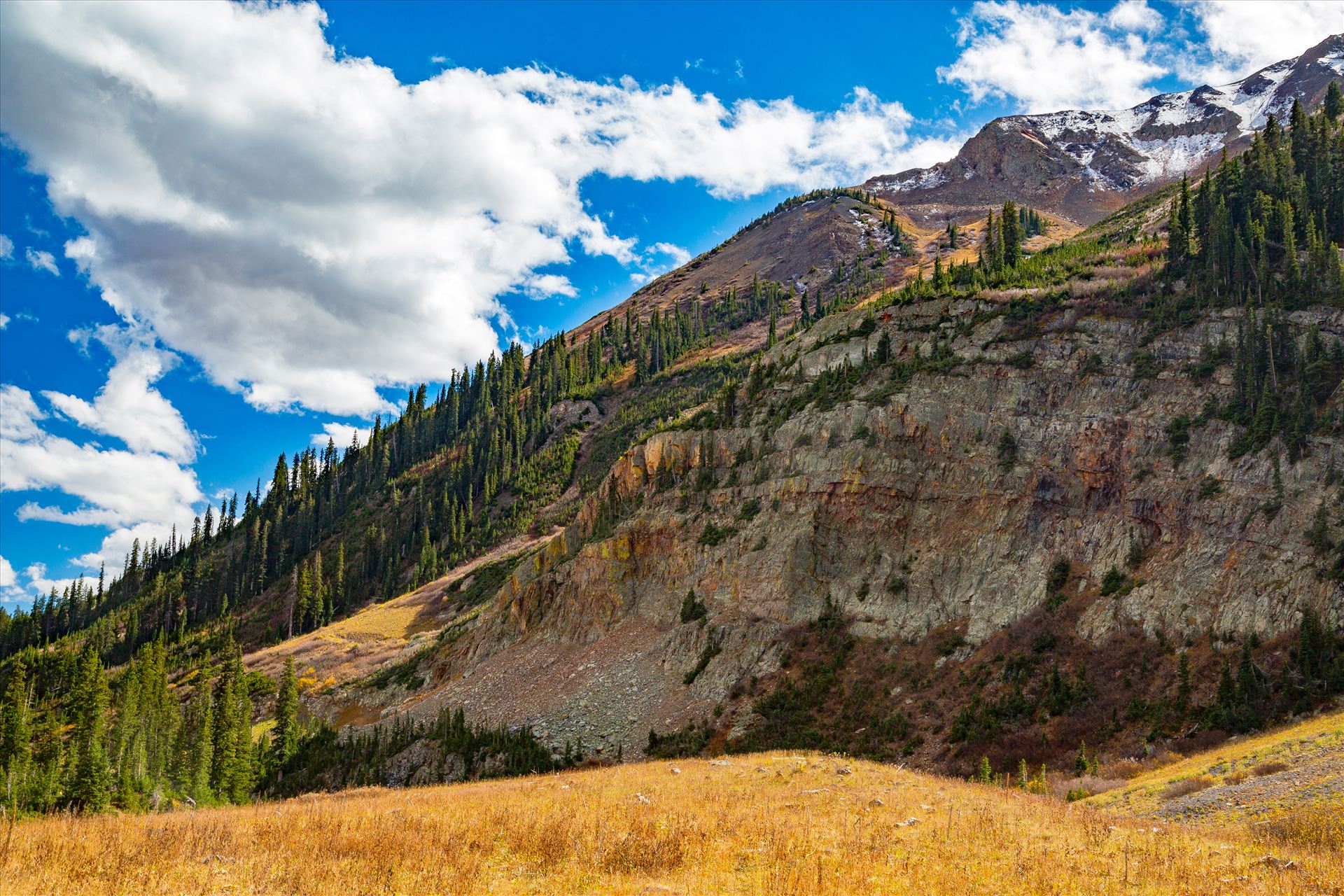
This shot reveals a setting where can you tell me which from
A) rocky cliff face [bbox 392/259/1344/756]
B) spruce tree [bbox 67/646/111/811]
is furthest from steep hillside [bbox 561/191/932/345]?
spruce tree [bbox 67/646/111/811]

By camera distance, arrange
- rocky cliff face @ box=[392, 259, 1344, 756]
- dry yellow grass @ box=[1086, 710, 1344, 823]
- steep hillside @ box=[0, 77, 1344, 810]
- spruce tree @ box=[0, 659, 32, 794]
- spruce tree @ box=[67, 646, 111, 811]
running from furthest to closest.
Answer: spruce tree @ box=[0, 659, 32, 794]
spruce tree @ box=[67, 646, 111, 811]
rocky cliff face @ box=[392, 259, 1344, 756]
steep hillside @ box=[0, 77, 1344, 810]
dry yellow grass @ box=[1086, 710, 1344, 823]

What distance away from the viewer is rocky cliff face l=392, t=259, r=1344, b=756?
141 ft

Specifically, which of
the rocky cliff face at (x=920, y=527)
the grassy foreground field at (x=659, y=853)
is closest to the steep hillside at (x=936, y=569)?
the rocky cliff face at (x=920, y=527)

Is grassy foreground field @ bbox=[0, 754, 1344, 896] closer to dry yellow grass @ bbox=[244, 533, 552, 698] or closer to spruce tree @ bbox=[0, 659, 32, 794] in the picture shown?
spruce tree @ bbox=[0, 659, 32, 794]

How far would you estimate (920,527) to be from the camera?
5488cm

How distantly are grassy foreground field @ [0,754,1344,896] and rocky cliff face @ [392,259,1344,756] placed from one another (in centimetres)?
2580

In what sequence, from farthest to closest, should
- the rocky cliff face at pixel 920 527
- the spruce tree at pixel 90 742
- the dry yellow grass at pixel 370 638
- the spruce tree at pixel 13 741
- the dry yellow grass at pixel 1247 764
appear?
the dry yellow grass at pixel 370 638 < the spruce tree at pixel 13 741 < the spruce tree at pixel 90 742 < the rocky cliff face at pixel 920 527 < the dry yellow grass at pixel 1247 764

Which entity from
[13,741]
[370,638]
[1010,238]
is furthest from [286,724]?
[1010,238]

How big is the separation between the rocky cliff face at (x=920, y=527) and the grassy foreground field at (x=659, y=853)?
25803 millimetres

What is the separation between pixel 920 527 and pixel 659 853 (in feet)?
142

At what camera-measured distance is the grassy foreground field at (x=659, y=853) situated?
13453 mm

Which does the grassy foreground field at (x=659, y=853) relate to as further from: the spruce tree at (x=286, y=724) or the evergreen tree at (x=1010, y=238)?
the evergreen tree at (x=1010, y=238)

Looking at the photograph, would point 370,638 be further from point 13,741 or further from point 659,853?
point 659,853

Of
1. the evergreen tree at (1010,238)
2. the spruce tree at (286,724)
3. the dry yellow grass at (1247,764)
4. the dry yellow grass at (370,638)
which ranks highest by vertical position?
the evergreen tree at (1010,238)
